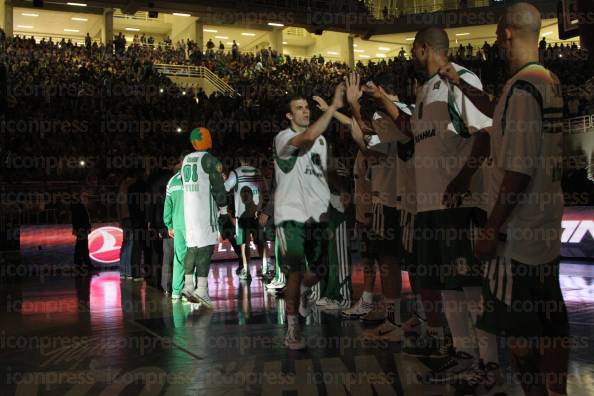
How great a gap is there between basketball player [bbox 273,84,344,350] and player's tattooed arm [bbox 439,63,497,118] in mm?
1434

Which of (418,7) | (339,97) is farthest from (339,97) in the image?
(418,7)

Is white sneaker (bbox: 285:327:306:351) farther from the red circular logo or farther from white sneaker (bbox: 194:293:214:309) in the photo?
the red circular logo

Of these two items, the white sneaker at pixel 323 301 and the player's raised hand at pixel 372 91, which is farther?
the white sneaker at pixel 323 301

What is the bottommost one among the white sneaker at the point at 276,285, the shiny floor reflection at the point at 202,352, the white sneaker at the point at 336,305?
the shiny floor reflection at the point at 202,352

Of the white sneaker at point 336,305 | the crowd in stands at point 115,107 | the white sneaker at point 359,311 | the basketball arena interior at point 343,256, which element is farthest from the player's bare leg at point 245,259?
the crowd in stands at point 115,107

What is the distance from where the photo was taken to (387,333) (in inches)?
225

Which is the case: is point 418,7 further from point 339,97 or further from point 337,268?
point 339,97

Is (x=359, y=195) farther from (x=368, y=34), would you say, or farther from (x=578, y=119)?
(x=368, y=34)

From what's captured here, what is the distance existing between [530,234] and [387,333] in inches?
114

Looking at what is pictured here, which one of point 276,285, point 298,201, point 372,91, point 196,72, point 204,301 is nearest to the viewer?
Answer: point 372,91

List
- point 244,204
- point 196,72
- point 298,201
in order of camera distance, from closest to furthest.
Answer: point 298,201 < point 244,204 < point 196,72

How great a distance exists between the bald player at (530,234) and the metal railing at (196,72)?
28207mm

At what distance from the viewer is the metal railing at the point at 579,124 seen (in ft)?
73.2

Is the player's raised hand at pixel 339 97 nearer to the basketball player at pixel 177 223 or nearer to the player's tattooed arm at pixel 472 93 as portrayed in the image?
the player's tattooed arm at pixel 472 93
